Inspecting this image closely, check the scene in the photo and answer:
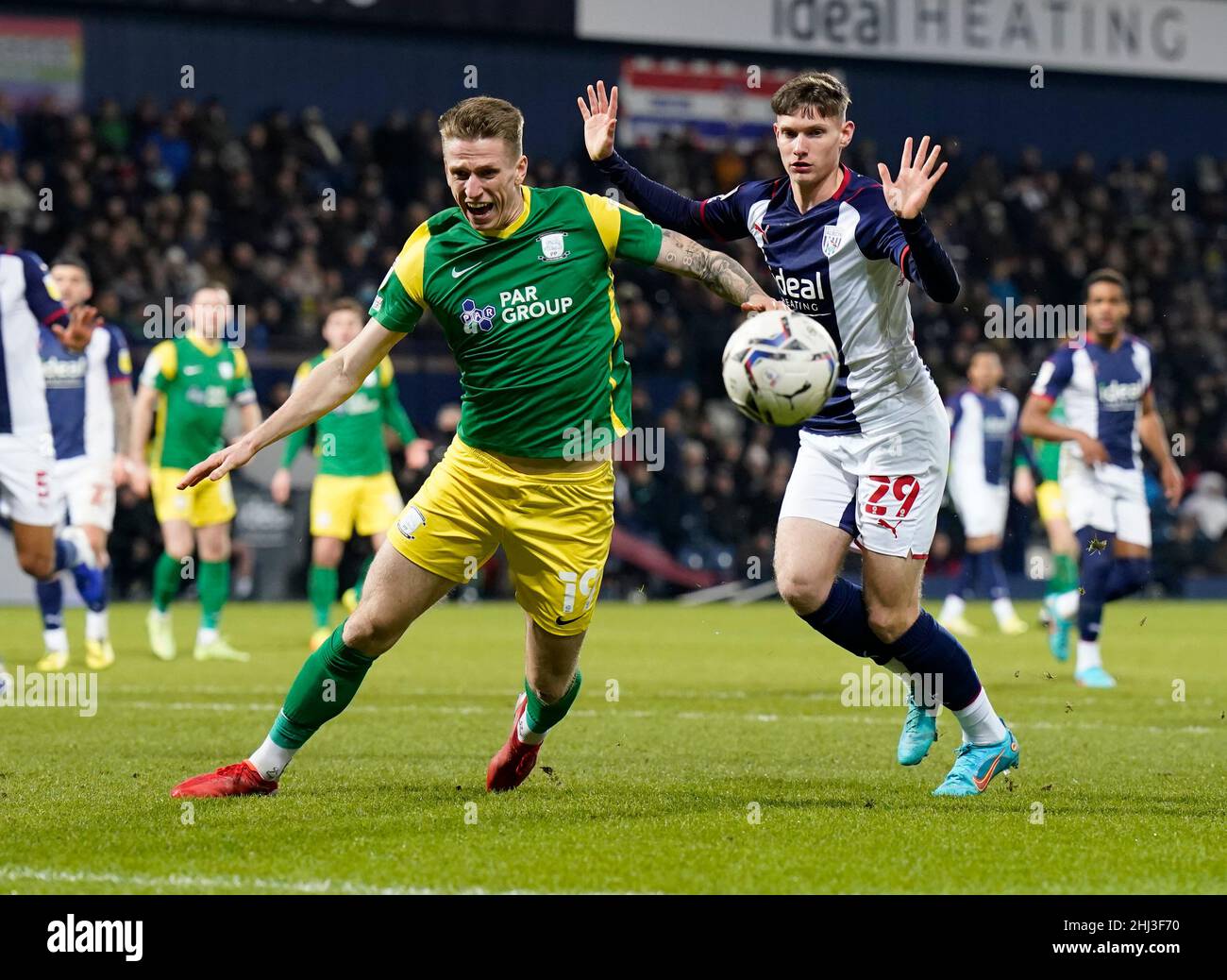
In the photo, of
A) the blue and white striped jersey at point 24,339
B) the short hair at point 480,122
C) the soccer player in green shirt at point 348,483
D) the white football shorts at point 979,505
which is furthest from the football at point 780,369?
the white football shorts at point 979,505

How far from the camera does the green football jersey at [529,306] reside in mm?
6188

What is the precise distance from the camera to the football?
5719 mm

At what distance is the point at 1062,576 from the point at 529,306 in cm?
969

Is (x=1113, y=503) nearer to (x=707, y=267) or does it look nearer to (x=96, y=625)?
(x=707, y=267)

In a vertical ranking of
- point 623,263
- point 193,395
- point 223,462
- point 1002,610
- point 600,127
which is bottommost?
point 1002,610

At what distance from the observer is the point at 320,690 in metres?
6.28

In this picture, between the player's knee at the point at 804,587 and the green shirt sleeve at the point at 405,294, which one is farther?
the player's knee at the point at 804,587

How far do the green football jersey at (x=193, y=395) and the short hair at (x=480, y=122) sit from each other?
25.5 feet

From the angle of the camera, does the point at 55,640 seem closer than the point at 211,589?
Yes

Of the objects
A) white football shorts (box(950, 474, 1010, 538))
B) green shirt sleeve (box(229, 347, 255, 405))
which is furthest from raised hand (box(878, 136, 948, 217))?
white football shorts (box(950, 474, 1010, 538))

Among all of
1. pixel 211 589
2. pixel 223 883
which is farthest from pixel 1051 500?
pixel 223 883

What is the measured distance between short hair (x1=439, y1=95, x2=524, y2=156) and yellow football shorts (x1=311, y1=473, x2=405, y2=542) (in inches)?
299

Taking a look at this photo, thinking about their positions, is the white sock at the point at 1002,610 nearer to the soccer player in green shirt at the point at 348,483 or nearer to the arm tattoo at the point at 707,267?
the soccer player in green shirt at the point at 348,483
